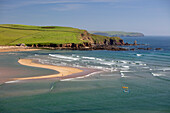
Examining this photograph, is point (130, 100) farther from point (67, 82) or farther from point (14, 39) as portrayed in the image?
point (14, 39)

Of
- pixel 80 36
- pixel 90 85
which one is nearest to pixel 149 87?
pixel 90 85

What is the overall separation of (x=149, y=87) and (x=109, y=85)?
6111 millimetres

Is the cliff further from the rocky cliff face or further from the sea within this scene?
the sea

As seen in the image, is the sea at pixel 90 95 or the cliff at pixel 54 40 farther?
the cliff at pixel 54 40

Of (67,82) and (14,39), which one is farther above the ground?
(14,39)

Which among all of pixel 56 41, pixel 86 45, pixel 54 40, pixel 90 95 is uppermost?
pixel 54 40

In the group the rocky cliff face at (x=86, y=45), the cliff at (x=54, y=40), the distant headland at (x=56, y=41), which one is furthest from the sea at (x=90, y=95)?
the cliff at (x=54, y=40)

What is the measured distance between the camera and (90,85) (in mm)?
33188

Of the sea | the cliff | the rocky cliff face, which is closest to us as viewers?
the sea

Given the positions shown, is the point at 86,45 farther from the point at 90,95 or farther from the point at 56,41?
the point at 90,95

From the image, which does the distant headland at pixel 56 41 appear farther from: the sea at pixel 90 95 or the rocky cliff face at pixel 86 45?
the sea at pixel 90 95

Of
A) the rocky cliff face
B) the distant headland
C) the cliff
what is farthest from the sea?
the cliff

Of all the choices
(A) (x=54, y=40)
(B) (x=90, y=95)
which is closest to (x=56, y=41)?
(A) (x=54, y=40)

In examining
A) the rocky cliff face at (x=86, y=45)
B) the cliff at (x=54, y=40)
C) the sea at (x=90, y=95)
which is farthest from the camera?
the cliff at (x=54, y=40)
